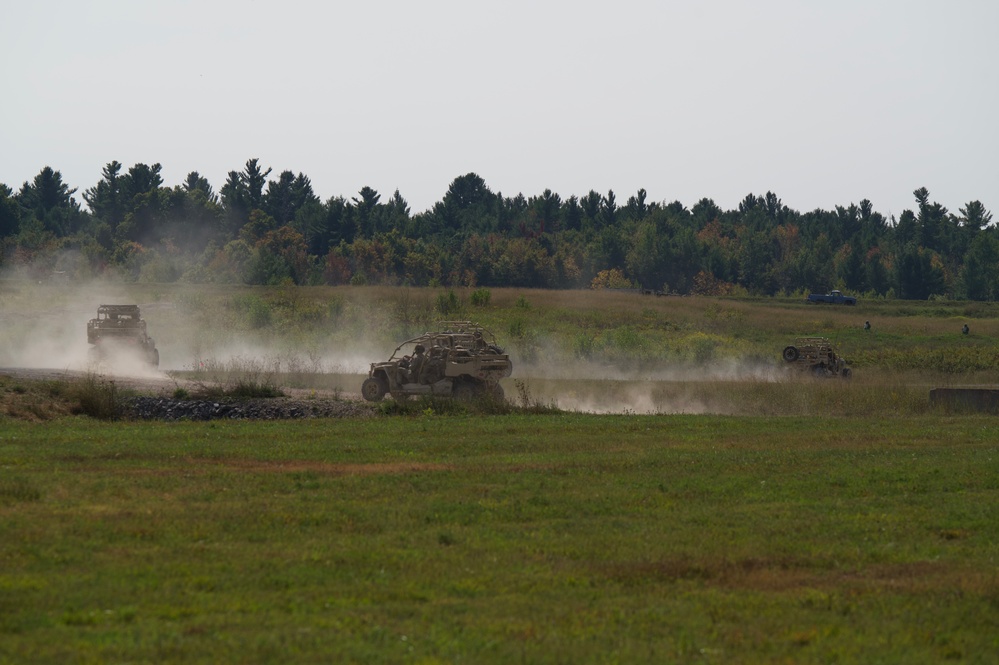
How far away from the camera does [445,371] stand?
3372 cm

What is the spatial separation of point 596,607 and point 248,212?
603 feet

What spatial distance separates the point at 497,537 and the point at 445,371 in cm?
1964

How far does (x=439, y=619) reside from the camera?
10.5m

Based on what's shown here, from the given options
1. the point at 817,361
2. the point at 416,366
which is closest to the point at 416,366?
the point at 416,366

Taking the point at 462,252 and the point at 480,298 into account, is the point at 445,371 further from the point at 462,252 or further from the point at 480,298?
the point at 462,252

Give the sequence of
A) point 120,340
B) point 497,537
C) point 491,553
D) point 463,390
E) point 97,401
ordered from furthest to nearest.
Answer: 1. point 120,340
2. point 463,390
3. point 97,401
4. point 497,537
5. point 491,553

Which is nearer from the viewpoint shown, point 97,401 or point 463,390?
point 97,401

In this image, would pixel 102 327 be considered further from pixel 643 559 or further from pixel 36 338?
pixel 643 559

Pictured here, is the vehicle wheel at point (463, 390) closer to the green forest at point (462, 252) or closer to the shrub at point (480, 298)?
the shrub at point (480, 298)

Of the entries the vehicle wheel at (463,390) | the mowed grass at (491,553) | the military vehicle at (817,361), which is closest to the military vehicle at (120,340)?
the vehicle wheel at (463,390)

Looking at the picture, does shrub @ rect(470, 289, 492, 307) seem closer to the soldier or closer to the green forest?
the green forest

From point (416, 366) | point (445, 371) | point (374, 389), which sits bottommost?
point (374, 389)

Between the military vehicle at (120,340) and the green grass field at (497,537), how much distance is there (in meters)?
14.8

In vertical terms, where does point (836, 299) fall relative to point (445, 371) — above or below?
above
